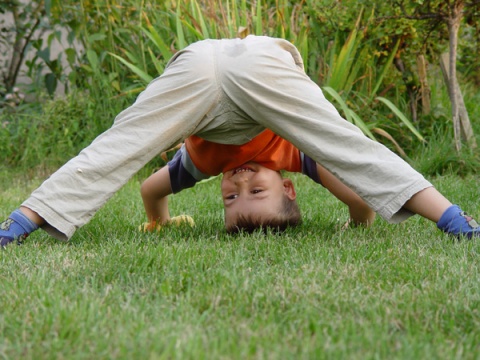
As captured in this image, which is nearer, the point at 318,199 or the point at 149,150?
the point at 149,150

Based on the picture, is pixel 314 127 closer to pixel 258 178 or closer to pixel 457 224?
pixel 258 178

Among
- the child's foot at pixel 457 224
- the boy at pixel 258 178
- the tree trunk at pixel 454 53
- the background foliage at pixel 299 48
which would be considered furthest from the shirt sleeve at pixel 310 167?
the tree trunk at pixel 454 53

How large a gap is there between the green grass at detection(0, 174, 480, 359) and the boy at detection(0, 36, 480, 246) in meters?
0.12

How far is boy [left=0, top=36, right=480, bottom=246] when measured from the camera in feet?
8.54

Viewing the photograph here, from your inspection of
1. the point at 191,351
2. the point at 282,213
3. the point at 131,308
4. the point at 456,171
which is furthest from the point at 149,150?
the point at 456,171

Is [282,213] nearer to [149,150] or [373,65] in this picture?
A: [149,150]

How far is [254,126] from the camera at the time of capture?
9.24 ft

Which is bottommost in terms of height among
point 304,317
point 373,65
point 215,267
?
point 373,65

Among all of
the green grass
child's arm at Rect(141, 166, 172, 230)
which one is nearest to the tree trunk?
the green grass

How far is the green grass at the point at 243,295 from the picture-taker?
1.57 meters

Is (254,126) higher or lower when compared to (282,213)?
higher

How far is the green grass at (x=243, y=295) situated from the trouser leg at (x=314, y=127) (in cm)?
21

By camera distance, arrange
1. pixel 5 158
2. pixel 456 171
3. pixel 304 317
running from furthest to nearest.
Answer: pixel 5 158 → pixel 456 171 → pixel 304 317

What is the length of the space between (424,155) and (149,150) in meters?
2.61
